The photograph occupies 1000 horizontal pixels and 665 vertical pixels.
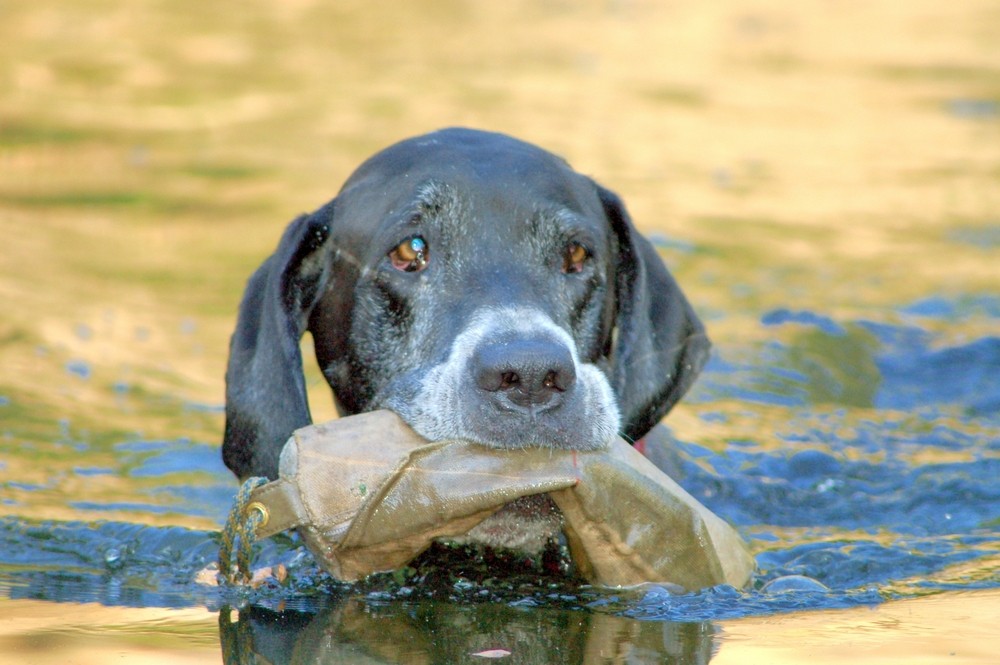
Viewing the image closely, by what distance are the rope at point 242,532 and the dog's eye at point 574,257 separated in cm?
116

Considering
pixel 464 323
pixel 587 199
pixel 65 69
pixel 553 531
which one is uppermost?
pixel 65 69

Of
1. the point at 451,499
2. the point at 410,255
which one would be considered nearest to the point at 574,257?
the point at 410,255

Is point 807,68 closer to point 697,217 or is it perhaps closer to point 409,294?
point 697,217

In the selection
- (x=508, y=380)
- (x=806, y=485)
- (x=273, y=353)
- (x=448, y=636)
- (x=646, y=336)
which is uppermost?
(x=646, y=336)

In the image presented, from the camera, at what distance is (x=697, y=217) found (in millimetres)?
10820

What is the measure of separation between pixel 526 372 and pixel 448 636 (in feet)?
2.44

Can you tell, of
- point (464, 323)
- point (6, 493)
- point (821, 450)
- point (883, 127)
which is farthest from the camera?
point (883, 127)

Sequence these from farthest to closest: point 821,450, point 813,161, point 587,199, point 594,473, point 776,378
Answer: point 813,161 < point 776,378 < point 821,450 < point 587,199 < point 594,473

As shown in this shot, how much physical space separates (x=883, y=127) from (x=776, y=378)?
650 cm

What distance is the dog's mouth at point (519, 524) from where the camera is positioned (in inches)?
163

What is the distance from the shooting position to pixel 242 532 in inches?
165

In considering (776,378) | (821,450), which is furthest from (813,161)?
(821,450)

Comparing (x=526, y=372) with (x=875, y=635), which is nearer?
(x=526, y=372)

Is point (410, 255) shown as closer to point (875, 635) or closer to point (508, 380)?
point (508, 380)
